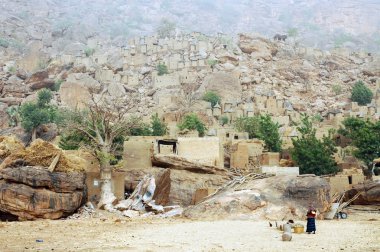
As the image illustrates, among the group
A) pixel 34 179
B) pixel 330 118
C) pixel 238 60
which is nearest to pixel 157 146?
pixel 34 179

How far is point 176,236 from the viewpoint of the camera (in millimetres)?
15992

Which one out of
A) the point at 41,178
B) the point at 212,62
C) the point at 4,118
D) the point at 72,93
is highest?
the point at 212,62

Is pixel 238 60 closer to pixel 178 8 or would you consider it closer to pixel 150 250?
pixel 150 250

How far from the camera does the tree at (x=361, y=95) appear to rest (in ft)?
229

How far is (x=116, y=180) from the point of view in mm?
26641

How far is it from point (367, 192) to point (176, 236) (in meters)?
16.2

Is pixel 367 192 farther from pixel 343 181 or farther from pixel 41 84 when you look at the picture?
pixel 41 84

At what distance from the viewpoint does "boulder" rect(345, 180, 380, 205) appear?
93.3ft

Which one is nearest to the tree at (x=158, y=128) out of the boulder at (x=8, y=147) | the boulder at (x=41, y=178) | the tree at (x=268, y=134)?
the tree at (x=268, y=134)

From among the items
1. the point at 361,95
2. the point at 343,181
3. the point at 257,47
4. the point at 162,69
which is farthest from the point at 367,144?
the point at 257,47

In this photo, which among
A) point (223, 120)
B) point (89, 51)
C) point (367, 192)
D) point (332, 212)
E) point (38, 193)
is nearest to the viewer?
point (38, 193)

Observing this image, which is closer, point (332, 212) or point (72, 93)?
point (332, 212)

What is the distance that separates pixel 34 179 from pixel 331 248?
46.1ft

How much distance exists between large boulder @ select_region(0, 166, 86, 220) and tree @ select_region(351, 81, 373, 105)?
177ft
